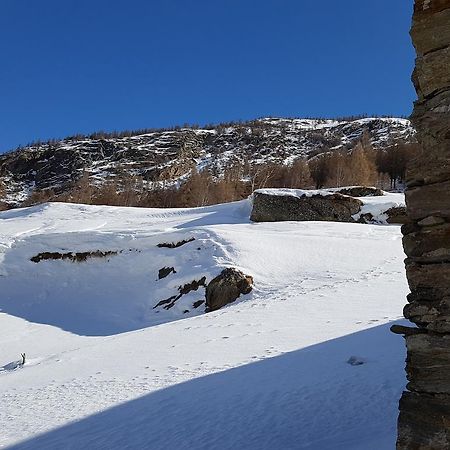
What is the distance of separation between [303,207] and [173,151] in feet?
237

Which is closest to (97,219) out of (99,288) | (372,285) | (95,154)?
(99,288)

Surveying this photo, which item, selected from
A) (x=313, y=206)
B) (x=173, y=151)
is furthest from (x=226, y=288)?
(x=173, y=151)

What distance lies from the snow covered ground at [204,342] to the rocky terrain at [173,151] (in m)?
57.2

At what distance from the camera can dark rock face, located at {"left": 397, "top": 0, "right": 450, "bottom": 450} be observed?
284cm

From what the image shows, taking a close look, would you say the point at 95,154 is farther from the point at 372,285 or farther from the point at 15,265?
the point at 372,285

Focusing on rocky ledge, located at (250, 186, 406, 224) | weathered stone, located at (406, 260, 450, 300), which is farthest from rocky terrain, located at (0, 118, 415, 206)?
weathered stone, located at (406, 260, 450, 300)

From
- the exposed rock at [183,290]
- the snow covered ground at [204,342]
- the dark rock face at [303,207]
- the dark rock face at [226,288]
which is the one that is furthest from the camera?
the dark rock face at [303,207]

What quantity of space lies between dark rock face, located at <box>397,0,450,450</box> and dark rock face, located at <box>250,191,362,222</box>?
64.4ft

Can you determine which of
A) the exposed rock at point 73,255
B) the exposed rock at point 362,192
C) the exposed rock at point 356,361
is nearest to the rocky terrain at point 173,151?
the exposed rock at point 362,192

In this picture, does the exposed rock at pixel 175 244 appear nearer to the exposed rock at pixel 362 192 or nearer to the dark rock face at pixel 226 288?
the dark rock face at pixel 226 288

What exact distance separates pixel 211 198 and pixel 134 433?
40614 mm

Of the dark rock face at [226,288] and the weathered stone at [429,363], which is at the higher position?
the weathered stone at [429,363]

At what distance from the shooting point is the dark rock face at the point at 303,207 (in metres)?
22.5

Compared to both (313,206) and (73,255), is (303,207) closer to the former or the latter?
(313,206)
